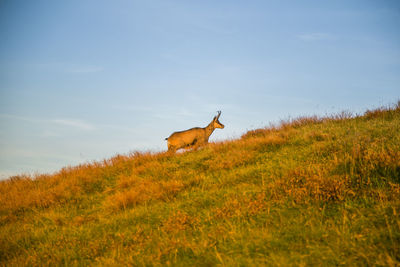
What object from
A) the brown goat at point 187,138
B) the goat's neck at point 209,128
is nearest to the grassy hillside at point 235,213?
the brown goat at point 187,138

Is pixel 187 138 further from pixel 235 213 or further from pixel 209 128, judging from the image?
pixel 235 213

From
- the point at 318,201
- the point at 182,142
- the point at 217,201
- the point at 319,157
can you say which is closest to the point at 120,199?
the point at 217,201

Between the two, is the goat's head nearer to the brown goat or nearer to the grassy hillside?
the brown goat

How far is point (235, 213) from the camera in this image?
16.2 ft

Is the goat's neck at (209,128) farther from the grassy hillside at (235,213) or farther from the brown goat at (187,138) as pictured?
the grassy hillside at (235,213)

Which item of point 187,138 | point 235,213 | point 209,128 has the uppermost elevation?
point 209,128

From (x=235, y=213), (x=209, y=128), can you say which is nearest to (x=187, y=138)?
(x=209, y=128)

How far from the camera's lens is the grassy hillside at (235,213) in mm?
3539

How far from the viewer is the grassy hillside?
11.6ft

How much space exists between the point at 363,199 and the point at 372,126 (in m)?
6.87

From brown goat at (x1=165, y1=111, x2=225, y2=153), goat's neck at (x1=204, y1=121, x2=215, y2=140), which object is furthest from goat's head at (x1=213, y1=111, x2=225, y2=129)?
brown goat at (x1=165, y1=111, x2=225, y2=153)

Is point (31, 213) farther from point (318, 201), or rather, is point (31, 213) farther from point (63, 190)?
point (318, 201)

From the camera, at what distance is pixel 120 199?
24.1 ft

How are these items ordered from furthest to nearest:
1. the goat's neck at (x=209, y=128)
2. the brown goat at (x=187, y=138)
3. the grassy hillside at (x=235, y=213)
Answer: the goat's neck at (x=209, y=128) → the brown goat at (x=187, y=138) → the grassy hillside at (x=235, y=213)
